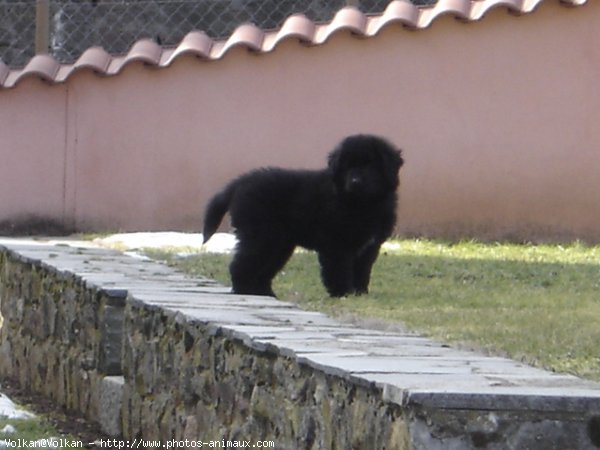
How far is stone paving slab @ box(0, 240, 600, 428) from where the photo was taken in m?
3.58

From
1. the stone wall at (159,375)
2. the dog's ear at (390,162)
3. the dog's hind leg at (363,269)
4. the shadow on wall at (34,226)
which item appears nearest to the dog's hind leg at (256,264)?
the dog's hind leg at (363,269)

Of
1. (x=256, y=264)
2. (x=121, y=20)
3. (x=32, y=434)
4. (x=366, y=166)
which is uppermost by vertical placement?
(x=121, y=20)

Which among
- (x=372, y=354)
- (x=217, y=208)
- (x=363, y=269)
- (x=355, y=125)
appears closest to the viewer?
(x=372, y=354)

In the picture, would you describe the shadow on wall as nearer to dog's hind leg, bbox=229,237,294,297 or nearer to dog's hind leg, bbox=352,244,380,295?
dog's hind leg, bbox=229,237,294,297

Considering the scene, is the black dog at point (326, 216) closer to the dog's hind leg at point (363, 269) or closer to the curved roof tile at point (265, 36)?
→ the dog's hind leg at point (363, 269)

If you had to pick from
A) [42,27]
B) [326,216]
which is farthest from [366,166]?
[42,27]

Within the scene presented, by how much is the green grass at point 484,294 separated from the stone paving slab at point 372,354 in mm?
469

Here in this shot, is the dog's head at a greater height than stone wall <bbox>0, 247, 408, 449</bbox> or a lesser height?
greater

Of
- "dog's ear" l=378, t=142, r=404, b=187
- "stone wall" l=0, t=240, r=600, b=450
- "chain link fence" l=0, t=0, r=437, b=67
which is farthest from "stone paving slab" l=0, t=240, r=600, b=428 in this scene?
"chain link fence" l=0, t=0, r=437, b=67

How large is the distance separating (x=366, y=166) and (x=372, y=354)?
331cm

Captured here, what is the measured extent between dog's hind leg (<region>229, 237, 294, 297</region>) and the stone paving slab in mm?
184

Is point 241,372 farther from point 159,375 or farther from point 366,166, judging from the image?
point 366,166

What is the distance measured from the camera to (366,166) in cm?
770

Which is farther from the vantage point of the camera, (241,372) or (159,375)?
(159,375)
